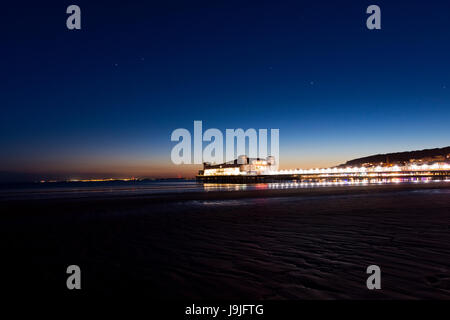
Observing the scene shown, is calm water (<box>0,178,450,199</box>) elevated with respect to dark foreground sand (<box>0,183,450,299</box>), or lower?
lower

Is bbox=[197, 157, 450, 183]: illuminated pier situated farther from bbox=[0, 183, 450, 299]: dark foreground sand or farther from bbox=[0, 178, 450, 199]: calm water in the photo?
bbox=[0, 183, 450, 299]: dark foreground sand

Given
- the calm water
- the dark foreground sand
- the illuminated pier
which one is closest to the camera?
the dark foreground sand

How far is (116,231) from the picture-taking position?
9.36 m

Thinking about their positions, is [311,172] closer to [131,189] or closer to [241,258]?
[131,189]

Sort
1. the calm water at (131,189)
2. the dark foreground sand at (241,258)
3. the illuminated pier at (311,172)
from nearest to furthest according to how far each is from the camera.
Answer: the dark foreground sand at (241,258), the calm water at (131,189), the illuminated pier at (311,172)

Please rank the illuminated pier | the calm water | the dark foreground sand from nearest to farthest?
the dark foreground sand, the calm water, the illuminated pier

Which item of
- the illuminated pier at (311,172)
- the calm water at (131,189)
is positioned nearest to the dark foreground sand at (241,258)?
the calm water at (131,189)

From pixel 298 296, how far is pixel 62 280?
12.4ft

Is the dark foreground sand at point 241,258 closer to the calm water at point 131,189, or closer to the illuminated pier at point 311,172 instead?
the calm water at point 131,189

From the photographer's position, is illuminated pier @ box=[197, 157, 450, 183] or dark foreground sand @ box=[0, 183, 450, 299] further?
illuminated pier @ box=[197, 157, 450, 183]

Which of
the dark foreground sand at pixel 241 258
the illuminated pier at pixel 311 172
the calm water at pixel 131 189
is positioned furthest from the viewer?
the illuminated pier at pixel 311 172

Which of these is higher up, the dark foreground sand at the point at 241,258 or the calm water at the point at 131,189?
the dark foreground sand at the point at 241,258

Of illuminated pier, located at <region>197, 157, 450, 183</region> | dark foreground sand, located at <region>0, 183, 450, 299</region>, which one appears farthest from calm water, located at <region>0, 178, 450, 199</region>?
illuminated pier, located at <region>197, 157, 450, 183</region>
